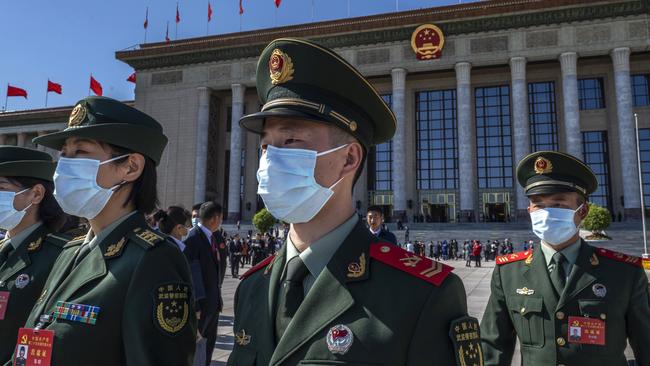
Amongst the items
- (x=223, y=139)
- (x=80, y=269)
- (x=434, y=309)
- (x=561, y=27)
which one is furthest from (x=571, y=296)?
(x=223, y=139)

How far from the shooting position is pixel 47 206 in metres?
3.42

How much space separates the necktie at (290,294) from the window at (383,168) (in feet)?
124

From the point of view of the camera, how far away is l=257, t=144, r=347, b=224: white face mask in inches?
66.6

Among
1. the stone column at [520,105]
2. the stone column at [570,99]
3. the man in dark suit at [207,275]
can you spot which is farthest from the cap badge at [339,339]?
the stone column at [570,99]

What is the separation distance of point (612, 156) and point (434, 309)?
3898 cm

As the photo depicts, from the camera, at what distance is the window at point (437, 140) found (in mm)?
37969

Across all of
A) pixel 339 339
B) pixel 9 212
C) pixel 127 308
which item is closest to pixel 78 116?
pixel 127 308

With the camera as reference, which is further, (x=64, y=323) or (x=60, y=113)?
(x=60, y=113)

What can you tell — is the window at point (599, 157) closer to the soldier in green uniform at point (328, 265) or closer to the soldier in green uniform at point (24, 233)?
the soldier in green uniform at point (24, 233)

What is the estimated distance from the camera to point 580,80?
35250mm

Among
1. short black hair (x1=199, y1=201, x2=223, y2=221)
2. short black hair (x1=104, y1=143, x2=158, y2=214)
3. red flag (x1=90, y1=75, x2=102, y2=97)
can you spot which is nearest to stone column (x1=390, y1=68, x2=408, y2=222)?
red flag (x1=90, y1=75, x2=102, y2=97)

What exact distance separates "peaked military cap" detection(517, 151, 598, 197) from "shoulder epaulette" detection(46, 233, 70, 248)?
3351mm

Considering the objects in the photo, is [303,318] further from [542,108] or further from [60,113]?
[60,113]

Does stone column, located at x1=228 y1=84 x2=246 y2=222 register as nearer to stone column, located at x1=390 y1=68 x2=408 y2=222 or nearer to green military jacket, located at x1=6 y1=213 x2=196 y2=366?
stone column, located at x1=390 y1=68 x2=408 y2=222
